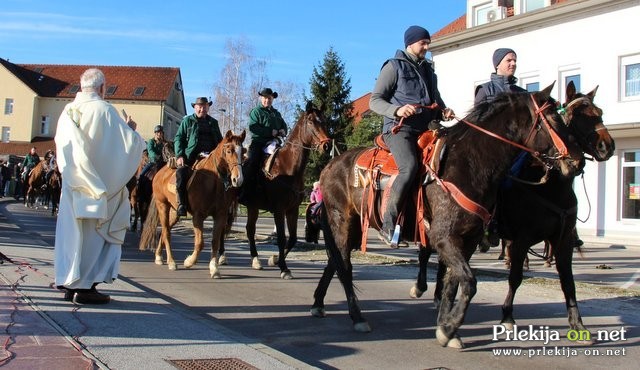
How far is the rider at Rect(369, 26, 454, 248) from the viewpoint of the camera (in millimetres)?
6000

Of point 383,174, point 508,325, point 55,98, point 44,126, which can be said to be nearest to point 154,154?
point 383,174

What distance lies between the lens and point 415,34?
21.0 ft

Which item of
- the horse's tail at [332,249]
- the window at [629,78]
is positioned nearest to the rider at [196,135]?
the horse's tail at [332,249]

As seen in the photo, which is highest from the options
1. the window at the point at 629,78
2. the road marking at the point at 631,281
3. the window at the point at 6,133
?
the window at the point at 6,133

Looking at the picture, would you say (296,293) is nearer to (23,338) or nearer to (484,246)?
(484,246)

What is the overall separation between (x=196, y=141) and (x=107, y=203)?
5211mm

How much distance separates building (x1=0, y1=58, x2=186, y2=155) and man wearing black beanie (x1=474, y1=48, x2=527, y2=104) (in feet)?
220

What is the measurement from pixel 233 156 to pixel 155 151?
6.77 m

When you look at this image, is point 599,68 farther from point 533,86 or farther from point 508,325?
point 508,325

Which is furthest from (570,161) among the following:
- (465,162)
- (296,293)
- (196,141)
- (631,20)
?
(631,20)

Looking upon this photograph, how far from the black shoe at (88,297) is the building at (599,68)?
15.8 meters

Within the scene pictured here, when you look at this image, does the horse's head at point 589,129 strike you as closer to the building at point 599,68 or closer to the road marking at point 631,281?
the road marking at point 631,281

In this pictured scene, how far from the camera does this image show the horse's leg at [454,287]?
5211 mm

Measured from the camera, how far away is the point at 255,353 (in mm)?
4727
